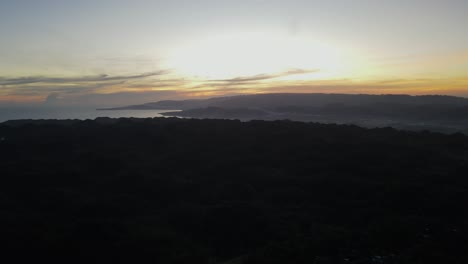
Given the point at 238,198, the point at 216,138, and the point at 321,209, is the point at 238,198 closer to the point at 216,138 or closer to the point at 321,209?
the point at 321,209

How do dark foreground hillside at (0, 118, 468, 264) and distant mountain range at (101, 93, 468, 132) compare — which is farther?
distant mountain range at (101, 93, 468, 132)

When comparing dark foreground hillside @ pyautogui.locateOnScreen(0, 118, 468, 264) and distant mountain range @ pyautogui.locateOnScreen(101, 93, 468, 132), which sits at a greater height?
distant mountain range @ pyautogui.locateOnScreen(101, 93, 468, 132)

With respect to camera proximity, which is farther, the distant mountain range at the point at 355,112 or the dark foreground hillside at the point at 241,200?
the distant mountain range at the point at 355,112

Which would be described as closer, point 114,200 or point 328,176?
point 114,200

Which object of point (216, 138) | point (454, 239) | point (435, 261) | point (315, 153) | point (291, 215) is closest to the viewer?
point (435, 261)

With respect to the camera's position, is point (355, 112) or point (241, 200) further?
point (355, 112)

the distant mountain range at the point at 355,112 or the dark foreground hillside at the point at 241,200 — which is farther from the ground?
the distant mountain range at the point at 355,112

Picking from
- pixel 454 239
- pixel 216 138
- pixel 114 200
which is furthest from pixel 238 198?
pixel 216 138

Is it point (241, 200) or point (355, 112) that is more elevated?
point (355, 112)
